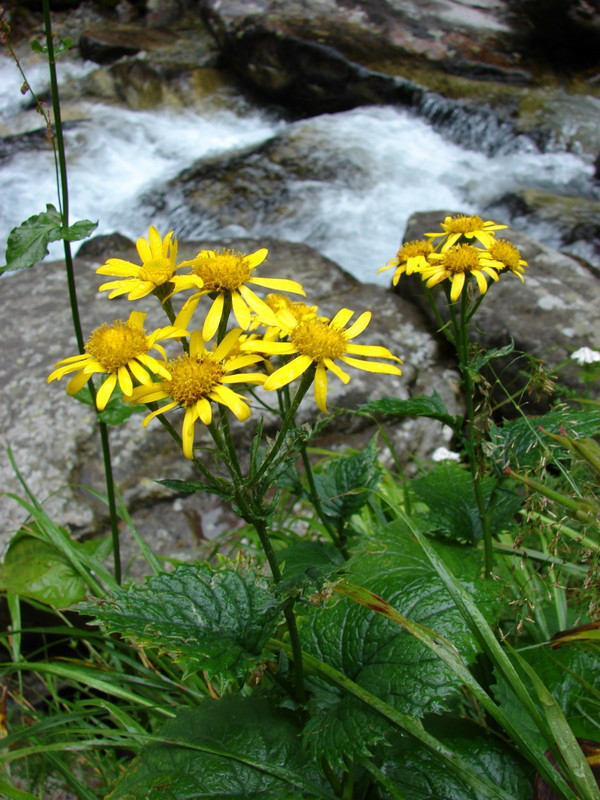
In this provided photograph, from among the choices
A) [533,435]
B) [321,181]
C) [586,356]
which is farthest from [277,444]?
[321,181]

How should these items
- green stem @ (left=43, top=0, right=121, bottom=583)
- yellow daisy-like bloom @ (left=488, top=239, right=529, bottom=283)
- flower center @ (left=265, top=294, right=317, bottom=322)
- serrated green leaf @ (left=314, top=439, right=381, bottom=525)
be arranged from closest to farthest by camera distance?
flower center @ (left=265, top=294, right=317, bottom=322), green stem @ (left=43, top=0, right=121, bottom=583), yellow daisy-like bloom @ (left=488, top=239, right=529, bottom=283), serrated green leaf @ (left=314, top=439, right=381, bottom=525)

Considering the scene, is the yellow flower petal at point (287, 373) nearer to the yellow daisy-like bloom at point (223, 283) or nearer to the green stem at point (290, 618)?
the yellow daisy-like bloom at point (223, 283)

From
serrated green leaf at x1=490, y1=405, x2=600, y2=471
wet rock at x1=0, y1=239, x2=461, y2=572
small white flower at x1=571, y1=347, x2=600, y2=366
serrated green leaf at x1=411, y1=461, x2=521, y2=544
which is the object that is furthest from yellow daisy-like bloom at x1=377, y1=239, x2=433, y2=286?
small white flower at x1=571, y1=347, x2=600, y2=366

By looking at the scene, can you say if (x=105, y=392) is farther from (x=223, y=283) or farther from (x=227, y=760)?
(x=227, y=760)

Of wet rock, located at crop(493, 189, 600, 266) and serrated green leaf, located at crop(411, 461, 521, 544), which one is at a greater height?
serrated green leaf, located at crop(411, 461, 521, 544)

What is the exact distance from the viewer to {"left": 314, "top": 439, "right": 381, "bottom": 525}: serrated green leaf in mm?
1576

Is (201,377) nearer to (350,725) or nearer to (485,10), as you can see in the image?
(350,725)

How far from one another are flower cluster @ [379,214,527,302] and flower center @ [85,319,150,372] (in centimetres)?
65

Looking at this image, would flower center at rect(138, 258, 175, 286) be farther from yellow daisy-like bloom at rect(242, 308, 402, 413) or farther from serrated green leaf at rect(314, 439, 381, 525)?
serrated green leaf at rect(314, 439, 381, 525)

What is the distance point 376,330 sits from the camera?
314 cm

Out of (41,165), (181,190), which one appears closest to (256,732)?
(181,190)

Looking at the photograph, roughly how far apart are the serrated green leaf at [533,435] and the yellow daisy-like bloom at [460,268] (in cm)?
31

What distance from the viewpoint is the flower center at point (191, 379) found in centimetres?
91

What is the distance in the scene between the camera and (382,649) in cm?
106
